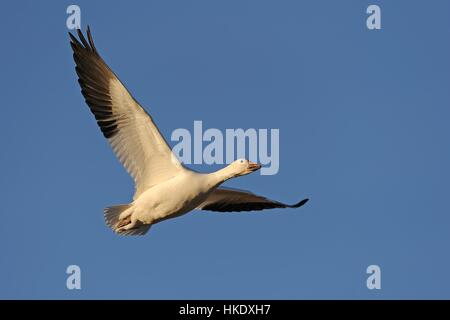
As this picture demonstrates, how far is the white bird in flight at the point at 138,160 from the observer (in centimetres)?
1627

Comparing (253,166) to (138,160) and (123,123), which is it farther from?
(123,123)

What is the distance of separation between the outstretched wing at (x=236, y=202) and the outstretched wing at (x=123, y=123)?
5.45 feet

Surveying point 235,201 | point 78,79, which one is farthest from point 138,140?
point 235,201

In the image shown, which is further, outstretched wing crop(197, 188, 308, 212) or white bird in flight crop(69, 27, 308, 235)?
outstretched wing crop(197, 188, 308, 212)

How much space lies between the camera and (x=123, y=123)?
54.5ft

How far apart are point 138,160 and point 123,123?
68 cm

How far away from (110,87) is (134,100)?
1.88 ft

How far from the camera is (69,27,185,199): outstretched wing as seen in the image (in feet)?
54.1

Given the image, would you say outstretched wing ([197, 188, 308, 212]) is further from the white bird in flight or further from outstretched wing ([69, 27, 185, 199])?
outstretched wing ([69, 27, 185, 199])

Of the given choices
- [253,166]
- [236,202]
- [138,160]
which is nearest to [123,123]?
[138,160]

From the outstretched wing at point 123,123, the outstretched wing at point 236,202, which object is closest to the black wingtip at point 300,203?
the outstretched wing at point 236,202

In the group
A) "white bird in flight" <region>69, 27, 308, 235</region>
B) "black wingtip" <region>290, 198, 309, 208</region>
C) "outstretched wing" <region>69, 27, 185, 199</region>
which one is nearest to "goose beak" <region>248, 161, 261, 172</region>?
"white bird in flight" <region>69, 27, 308, 235</region>

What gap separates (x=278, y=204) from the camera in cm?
1888

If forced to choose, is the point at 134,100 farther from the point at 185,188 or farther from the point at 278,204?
the point at 278,204
